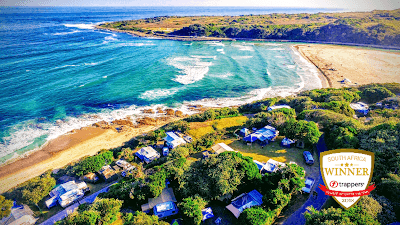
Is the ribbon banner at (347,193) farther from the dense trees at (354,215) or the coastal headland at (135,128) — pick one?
the coastal headland at (135,128)

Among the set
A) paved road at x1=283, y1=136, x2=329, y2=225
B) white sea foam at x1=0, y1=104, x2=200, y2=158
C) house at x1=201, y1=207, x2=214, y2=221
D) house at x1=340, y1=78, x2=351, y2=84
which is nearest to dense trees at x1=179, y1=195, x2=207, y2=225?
house at x1=201, y1=207, x2=214, y2=221

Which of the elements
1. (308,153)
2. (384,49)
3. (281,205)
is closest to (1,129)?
(281,205)

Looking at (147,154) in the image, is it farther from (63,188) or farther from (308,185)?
(308,185)

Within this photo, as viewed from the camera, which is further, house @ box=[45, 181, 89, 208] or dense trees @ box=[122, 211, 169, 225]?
house @ box=[45, 181, 89, 208]

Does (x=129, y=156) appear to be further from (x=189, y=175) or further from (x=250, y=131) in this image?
(x=250, y=131)

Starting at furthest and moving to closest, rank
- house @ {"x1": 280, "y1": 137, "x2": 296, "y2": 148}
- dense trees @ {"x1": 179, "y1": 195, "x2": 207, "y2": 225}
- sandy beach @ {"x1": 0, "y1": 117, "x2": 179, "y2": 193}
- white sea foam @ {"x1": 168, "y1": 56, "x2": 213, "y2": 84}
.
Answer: white sea foam @ {"x1": 168, "y1": 56, "x2": 213, "y2": 84}, sandy beach @ {"x1": 0, "y1": 117, "x2": 179, "y2": 193}, house @ {"x1": 280, "y1": 137, "x2": 296, "y2": 148}, dense trees @ {"x1": 179, "y1": 195, "x2": 207, "y2": 225}

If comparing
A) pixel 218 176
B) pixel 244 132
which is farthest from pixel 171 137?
pixel 218 176

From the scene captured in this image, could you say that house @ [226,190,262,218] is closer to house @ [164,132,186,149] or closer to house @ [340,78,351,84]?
house @ [164,132,186,149]
